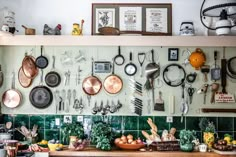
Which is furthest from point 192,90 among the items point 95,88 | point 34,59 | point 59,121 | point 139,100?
point 34,59

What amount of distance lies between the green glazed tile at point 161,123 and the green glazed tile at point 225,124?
551mm

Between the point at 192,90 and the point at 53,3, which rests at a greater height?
the point at 53,3

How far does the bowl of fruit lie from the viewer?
9.96 feet

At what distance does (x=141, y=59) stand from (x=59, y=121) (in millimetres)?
1107

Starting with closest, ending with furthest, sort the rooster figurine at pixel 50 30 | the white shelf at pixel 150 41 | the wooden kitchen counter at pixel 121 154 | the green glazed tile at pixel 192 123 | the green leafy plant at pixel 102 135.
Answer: the wooden kitchen counter at pixel 121 154
the green leafy plant at pixel 102 135
the white shelf at pixel 150 41
the rooster figurine at pixel 50 30
the green glazed tile at pixel 192 123

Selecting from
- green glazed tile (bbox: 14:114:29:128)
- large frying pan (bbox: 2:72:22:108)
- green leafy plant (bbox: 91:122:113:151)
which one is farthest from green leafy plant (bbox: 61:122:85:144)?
large frying pan (bbox: 2:72:22:108)

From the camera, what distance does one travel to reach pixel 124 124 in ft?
11.0

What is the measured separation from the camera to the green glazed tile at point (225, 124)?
333cm

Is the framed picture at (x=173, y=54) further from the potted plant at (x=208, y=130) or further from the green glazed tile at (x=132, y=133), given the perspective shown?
the green glazed tile at (x=132, y=133)

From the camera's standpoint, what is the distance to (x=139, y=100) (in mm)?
3357

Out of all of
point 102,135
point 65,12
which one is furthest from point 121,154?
point 65,12

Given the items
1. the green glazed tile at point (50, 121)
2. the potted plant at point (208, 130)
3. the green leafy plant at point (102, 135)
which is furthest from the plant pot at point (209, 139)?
the green glazed tile at point (50, 121)

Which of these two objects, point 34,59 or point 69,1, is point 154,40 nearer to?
point 69,1

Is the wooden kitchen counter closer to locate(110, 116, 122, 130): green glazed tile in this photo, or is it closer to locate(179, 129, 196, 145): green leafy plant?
locate(179, 129, 196, 145): green leafy plant
